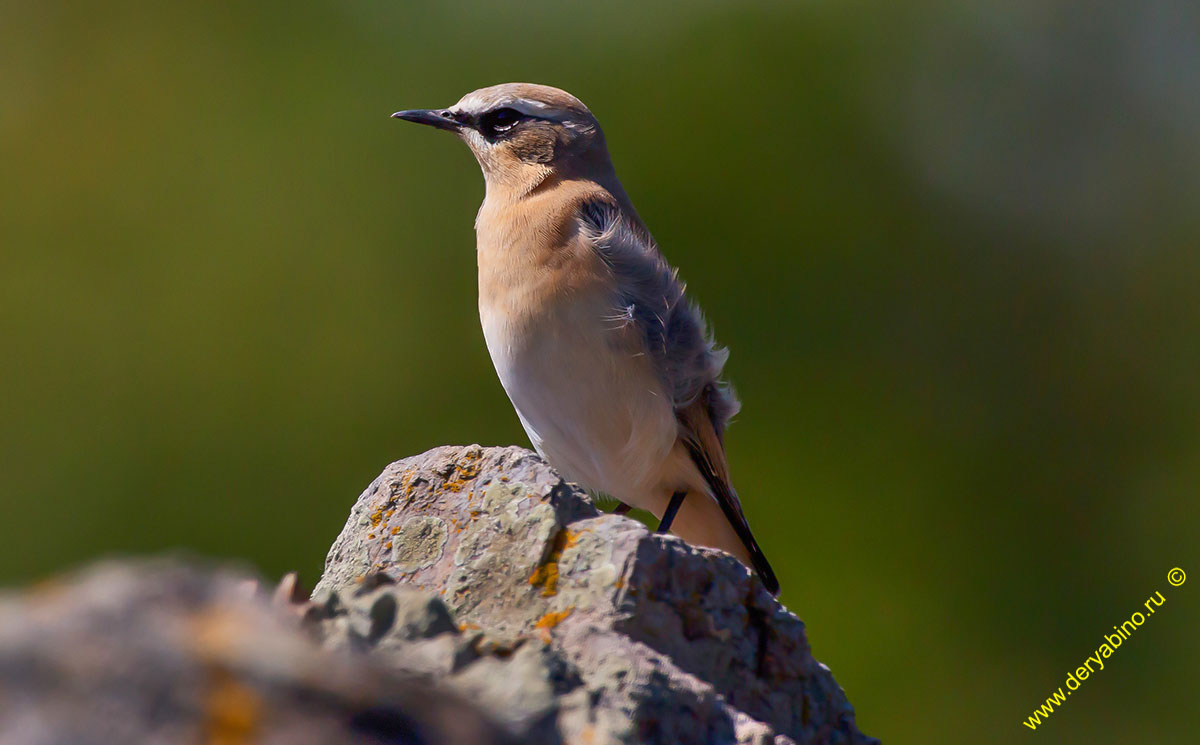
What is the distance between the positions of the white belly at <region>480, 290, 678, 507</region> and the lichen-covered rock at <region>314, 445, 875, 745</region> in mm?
1537

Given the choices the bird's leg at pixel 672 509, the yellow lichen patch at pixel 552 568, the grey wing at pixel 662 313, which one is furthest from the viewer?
the bird's leg at pixel 672 509

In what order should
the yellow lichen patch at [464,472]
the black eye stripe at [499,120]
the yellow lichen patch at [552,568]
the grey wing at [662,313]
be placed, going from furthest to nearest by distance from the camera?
the black eye stripe at [499,120] < the grey wing at [662,313] < the yellow lichen patch at [464,472] < the yellow lichen patch at [552,568]

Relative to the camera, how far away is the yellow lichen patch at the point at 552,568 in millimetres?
2652

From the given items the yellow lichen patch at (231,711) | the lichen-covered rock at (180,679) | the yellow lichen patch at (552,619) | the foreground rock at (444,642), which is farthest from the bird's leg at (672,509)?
the yellow lichen patch at (231,711)

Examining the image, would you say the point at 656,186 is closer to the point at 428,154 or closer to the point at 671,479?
the point at 428,154

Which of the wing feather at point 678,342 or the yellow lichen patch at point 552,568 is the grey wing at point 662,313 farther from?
the yellow lichen patch at point 552,568

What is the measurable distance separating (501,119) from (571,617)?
3678mm

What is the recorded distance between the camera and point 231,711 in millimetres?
1457

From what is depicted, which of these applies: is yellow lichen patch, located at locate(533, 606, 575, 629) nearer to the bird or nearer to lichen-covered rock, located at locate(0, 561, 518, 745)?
lichen-covered rock, located at locate(0, 561, 518, 745)

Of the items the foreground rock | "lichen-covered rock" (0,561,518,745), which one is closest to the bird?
the foreground rock

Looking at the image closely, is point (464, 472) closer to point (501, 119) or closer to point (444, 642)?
→ point (444, 642)

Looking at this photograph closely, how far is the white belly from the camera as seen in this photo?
4875 mm

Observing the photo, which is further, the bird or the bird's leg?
the bird's leg

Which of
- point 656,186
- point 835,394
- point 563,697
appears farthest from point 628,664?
point 656,186
